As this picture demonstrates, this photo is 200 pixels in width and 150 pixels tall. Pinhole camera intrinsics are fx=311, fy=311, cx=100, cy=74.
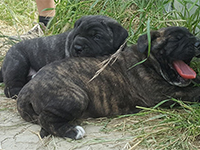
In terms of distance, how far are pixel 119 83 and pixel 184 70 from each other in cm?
90

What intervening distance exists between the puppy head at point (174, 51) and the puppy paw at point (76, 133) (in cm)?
132

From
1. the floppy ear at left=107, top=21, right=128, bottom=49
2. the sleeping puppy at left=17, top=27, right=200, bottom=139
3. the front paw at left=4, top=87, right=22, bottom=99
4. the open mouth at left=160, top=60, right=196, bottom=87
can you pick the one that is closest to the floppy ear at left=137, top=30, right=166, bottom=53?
the sleeping puppy at left=17, top=27, right=200, bottom=139

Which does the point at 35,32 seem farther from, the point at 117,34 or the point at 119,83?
the point at 119,83

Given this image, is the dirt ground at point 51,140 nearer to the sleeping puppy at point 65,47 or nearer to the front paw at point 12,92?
the front paw at point 12,92

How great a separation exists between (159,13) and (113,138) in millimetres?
3167

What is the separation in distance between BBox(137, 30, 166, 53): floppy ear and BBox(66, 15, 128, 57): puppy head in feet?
2.78

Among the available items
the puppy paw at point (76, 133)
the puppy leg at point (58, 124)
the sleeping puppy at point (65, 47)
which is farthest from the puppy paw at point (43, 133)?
the sleeping puppy at point (65, 47)

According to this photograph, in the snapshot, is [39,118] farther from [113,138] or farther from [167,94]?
[167,94]

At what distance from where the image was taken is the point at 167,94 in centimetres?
424

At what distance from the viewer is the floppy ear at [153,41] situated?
4.12 meters

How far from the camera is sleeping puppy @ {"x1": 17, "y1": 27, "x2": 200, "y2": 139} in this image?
3881 millimetres

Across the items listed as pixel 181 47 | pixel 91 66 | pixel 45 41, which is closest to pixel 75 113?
pixel 91 66

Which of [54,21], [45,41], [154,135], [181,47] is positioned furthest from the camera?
[54,21]

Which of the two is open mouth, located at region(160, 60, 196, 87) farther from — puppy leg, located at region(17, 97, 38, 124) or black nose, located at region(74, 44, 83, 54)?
puppy leg, located at region(17, 97, 38, 124)
